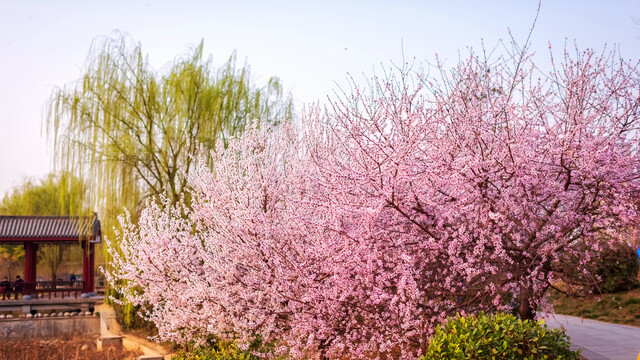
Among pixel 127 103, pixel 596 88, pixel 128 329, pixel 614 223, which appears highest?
pixel 127 103

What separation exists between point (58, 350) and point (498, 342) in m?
17.0

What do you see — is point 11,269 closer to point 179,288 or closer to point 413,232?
point 179,288

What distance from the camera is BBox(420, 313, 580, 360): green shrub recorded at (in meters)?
5.45

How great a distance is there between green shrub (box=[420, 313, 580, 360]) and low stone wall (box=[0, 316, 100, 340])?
19119 mm

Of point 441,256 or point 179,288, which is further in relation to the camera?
point 179,288

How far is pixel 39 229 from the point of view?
2378 centimetres

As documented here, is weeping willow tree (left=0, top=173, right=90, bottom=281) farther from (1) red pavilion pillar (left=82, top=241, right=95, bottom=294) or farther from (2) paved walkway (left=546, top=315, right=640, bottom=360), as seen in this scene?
(2) paved walkway (left=546, top=315, right=640, bottom=360)

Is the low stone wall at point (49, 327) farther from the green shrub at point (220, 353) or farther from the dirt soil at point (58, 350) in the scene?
the green shrub at point (220, 353)

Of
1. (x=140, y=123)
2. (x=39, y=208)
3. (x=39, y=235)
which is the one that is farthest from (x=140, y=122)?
(x=39, y=208)

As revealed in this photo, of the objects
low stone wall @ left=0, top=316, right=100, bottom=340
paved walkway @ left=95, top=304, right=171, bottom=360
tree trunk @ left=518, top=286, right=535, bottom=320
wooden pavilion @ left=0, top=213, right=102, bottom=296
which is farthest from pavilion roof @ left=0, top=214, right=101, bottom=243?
tree trunk @ left=518, top=286, right=535, bottom=320

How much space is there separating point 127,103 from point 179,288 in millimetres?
9550

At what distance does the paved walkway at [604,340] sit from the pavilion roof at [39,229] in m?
17.5

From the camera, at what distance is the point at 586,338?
423 inches

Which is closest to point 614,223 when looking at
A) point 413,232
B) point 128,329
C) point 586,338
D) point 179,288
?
point 413,232
